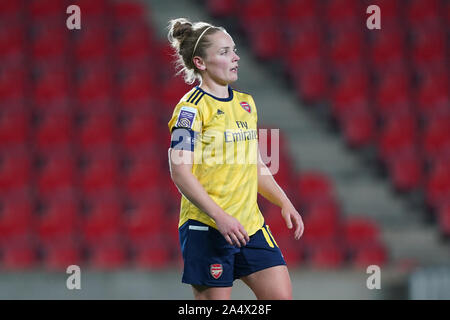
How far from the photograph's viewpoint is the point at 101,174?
21.3 ft

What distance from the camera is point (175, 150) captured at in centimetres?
251

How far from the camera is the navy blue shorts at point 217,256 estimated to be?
2605mm

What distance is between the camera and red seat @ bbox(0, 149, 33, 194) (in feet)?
21.6

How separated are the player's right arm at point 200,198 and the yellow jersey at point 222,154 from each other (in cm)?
9

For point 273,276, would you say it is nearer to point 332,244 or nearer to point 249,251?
point 249,251

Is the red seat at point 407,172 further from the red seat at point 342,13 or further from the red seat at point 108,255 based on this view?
the red seat at point 108,255

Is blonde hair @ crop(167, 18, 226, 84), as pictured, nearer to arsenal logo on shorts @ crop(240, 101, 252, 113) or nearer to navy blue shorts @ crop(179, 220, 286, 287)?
arsenal logo on shorts @ crop(240, 101, 252, 113)

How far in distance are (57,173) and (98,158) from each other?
0.40 meters

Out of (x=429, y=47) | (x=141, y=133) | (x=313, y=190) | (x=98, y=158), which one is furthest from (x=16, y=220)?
(x=429, y=47)

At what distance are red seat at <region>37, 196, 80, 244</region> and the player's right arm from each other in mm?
3964

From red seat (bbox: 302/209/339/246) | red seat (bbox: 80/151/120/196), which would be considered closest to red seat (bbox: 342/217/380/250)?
red seat (bbox: 302/209/339/246)

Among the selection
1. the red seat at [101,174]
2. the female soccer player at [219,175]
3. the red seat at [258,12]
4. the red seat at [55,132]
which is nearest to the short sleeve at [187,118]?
the female soccer player at [219,175]

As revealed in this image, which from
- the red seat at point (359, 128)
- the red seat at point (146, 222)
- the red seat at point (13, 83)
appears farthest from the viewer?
the red seat at point (13, 83)

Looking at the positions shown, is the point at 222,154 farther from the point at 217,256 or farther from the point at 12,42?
the point at 12,42
